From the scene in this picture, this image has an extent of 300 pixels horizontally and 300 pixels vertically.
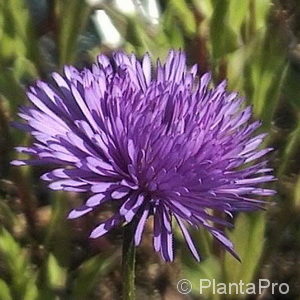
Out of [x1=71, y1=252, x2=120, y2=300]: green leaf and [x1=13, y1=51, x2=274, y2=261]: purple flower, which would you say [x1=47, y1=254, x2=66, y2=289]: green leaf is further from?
[x1=13, y1=51, x2=274, y2=261]: purple flower

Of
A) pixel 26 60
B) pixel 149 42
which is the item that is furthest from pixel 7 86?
pixel 149 42

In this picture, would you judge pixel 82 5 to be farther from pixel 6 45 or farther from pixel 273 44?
pixel 273 44

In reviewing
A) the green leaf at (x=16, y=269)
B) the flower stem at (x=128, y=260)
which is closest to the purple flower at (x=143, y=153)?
the flower stem at (x=128, y=260)

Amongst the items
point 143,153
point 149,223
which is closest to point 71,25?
point 149,223

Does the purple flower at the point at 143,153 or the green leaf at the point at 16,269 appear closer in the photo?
the purple flower at the point at 143,153

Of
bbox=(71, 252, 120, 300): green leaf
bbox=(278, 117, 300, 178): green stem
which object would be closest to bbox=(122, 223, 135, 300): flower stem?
bbox=(71, 252, 120, 300): green leaf

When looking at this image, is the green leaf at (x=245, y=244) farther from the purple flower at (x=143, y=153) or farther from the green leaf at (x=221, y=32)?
the purple flower at (x=143, y=153)

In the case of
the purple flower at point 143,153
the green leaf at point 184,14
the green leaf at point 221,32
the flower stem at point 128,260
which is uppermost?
the green leaf at point 184,14
